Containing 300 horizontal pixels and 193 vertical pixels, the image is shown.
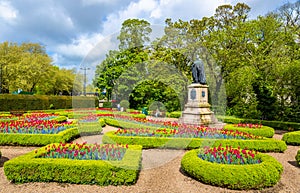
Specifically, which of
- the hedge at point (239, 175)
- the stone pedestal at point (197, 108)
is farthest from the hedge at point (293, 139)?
the hedge at point (239, 175)

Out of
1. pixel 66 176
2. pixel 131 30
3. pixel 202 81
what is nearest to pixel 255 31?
pixel 202 81

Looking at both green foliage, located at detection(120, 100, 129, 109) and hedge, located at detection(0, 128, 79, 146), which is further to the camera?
green foliage, located at detection(120, 100, 129, 109)

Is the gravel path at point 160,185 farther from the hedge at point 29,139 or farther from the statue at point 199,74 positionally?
the statue at point 199,74

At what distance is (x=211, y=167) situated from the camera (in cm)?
523

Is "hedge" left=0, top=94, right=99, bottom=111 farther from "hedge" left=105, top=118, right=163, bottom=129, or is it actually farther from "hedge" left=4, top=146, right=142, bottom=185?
"hedge" left=4, top=146, right=142, bottom=185

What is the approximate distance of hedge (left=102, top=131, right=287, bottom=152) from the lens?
8.48 metres

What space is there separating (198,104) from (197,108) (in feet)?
0.88

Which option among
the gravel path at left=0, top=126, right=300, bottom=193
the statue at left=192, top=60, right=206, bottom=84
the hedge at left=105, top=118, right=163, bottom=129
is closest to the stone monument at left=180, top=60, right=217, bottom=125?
the statue at left=192, top=60, right=206, bottom=84

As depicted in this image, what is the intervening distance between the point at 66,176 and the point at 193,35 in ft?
76.6

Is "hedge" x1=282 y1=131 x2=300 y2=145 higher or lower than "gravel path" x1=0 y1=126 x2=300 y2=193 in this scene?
higher

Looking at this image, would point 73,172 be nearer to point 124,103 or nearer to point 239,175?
point 239,175

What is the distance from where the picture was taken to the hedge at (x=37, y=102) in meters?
22.4

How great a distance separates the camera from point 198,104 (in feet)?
44.3

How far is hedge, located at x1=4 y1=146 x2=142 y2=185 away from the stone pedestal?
348 inches
